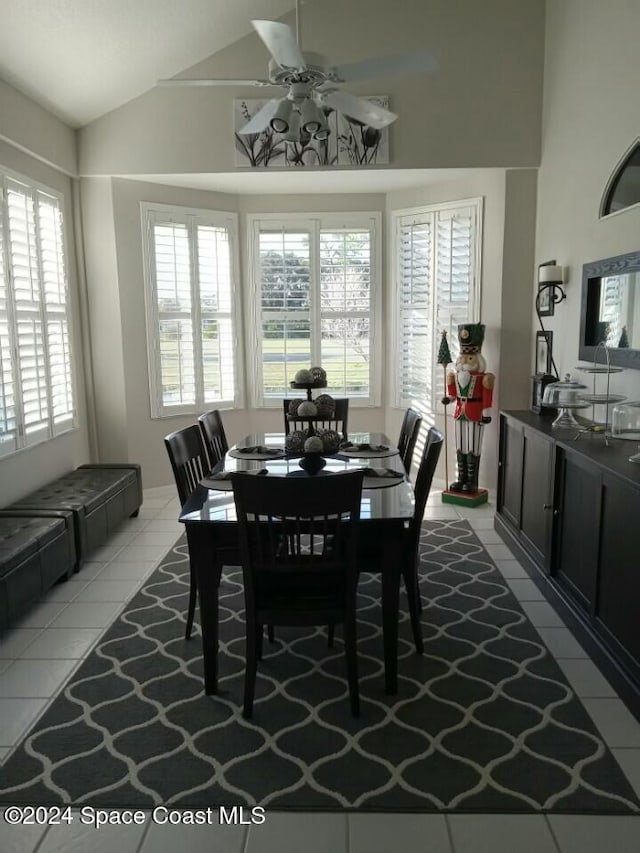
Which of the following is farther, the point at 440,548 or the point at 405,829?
the point at 440,548

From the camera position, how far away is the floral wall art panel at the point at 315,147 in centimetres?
502

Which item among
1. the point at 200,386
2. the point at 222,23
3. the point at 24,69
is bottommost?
the point at 200,386

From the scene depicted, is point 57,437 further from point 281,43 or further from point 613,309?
point 613,309

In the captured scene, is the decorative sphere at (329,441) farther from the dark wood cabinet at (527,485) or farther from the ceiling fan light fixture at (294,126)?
the ceiling fan light fixture at (294,126)

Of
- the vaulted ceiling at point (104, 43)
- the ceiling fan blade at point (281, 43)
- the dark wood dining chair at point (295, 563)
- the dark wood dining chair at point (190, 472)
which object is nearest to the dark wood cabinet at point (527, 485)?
the dark wood dining chair at point (295, 563)

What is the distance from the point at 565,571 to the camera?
3.31 meters

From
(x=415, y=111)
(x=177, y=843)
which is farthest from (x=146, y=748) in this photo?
(x=415, y=111)

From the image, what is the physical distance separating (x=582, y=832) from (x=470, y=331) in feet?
12.1

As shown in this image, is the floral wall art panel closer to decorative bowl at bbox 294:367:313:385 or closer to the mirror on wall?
the mirror on wall

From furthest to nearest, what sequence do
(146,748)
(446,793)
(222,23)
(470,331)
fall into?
(470,331) < (222,23) < (146,748) < (446,793)

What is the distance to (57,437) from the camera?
15.7 ft

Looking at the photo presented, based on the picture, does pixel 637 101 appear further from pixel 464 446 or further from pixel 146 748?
pixel 146 748

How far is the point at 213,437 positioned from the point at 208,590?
1550mm

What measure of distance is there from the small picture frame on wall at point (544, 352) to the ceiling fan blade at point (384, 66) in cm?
232
